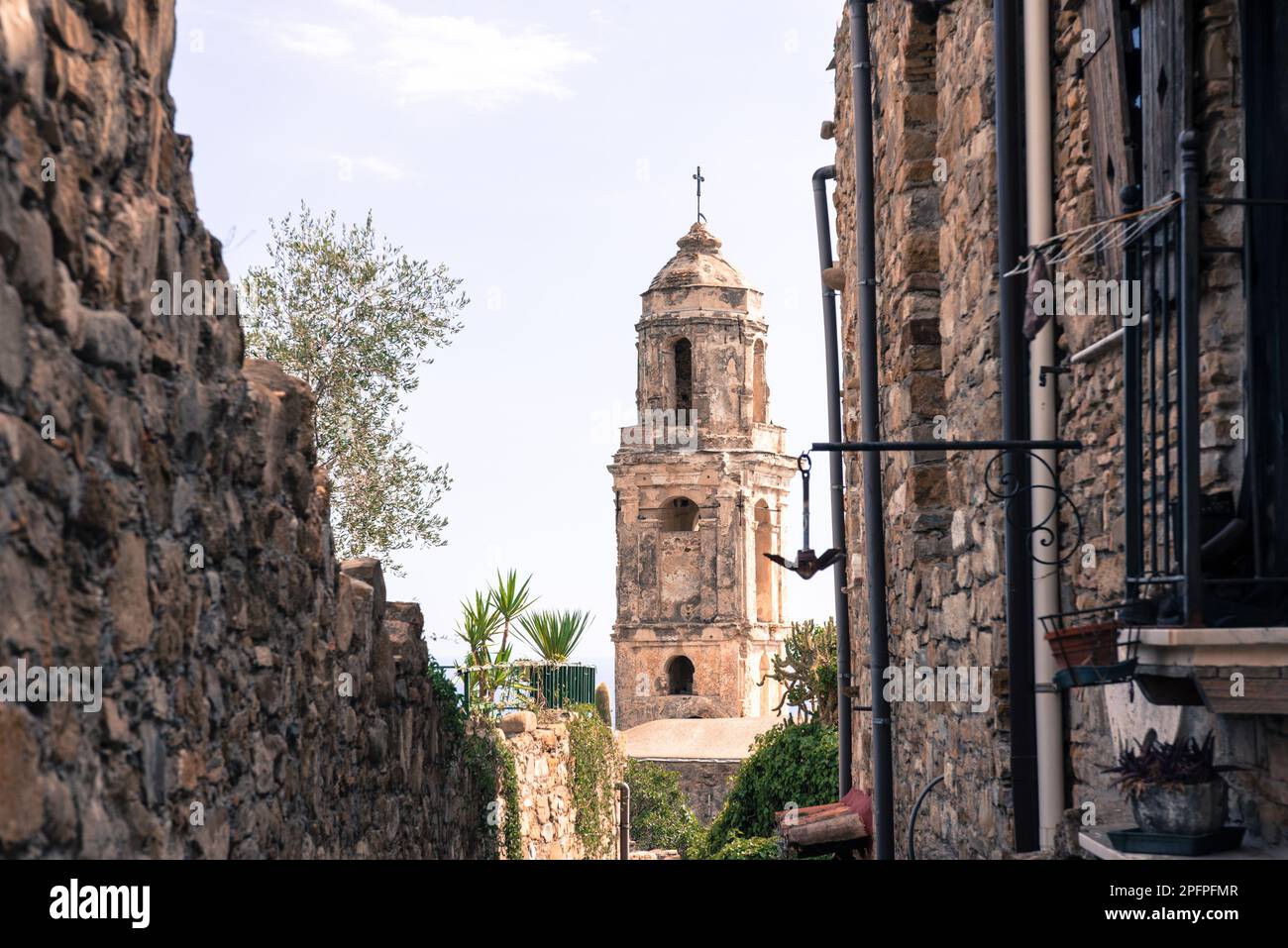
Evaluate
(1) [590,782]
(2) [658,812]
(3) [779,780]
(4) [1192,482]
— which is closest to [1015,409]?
(4) [1192,482]

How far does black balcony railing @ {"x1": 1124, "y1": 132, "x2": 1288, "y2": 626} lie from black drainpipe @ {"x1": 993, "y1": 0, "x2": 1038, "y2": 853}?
1790 mm

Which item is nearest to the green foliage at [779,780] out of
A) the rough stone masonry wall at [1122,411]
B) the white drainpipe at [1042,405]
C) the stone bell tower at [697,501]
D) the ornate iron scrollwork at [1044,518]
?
the white drainpipe at [1042,405]

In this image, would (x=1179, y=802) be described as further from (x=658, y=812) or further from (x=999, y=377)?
(x=658, y=812)

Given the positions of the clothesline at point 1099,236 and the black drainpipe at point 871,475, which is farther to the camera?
the black drainpipe at point 871,475

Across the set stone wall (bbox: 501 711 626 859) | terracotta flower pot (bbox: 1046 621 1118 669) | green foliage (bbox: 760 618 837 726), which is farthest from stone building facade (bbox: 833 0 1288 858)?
green foliage (bbox: 760 618 837 726)

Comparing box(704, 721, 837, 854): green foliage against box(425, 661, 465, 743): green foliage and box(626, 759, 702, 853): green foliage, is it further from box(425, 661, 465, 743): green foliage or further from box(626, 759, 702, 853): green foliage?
box(425, 661, 465, 743): green foliage

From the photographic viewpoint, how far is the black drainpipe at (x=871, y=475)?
9977mm

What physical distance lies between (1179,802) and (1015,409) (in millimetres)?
2816

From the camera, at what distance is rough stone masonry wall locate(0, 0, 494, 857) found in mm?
3268

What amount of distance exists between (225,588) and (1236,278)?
10.3 ft

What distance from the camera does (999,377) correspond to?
7199mm

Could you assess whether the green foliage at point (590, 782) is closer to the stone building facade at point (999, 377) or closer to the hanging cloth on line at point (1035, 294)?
the stone building facade at point (999, 377)

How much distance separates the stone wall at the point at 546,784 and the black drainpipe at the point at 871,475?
3422 millimetres

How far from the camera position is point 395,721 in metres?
7.96
